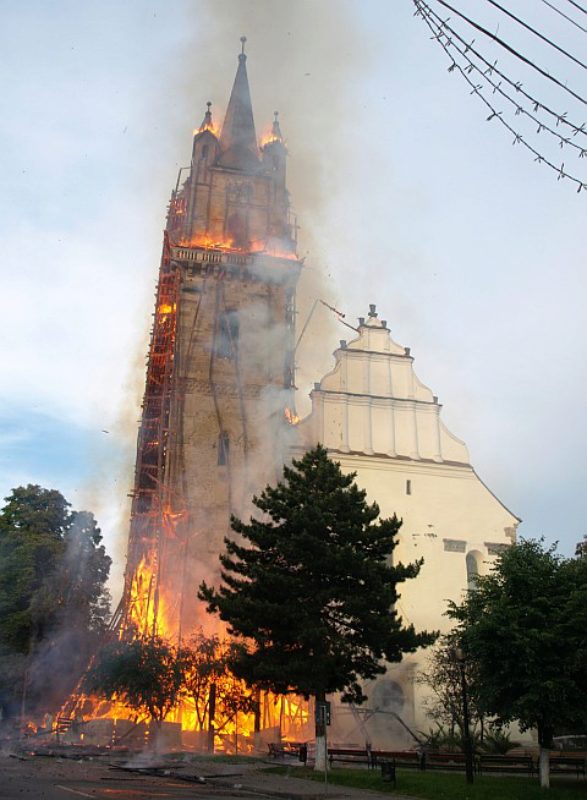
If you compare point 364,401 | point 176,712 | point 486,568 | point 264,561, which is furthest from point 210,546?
point 264,561

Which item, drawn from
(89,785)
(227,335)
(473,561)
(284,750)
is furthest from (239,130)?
(89,785)

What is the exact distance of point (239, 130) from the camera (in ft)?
157

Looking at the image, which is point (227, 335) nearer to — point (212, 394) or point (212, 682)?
point (212, 394)

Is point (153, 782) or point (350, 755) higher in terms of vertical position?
point (350, 755)

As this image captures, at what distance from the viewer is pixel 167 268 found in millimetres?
47281

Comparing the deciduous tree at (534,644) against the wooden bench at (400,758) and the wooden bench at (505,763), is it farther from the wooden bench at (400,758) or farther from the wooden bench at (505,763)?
the wooden bench at (400,758)

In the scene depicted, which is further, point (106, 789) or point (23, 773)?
point (23, 773)

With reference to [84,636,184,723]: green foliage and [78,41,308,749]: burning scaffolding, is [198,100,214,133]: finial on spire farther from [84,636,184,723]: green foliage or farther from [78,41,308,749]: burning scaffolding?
[84,636,184,723]: green foliage

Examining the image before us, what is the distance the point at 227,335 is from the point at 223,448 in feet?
20.5

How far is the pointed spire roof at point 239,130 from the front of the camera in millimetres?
46156

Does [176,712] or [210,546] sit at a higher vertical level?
[210,546]

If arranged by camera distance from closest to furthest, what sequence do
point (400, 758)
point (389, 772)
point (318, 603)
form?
point (389, 772), point (318, 603), point (400, 758)

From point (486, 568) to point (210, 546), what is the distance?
40.5 feet

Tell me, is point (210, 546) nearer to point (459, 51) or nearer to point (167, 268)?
point (167, 268)
